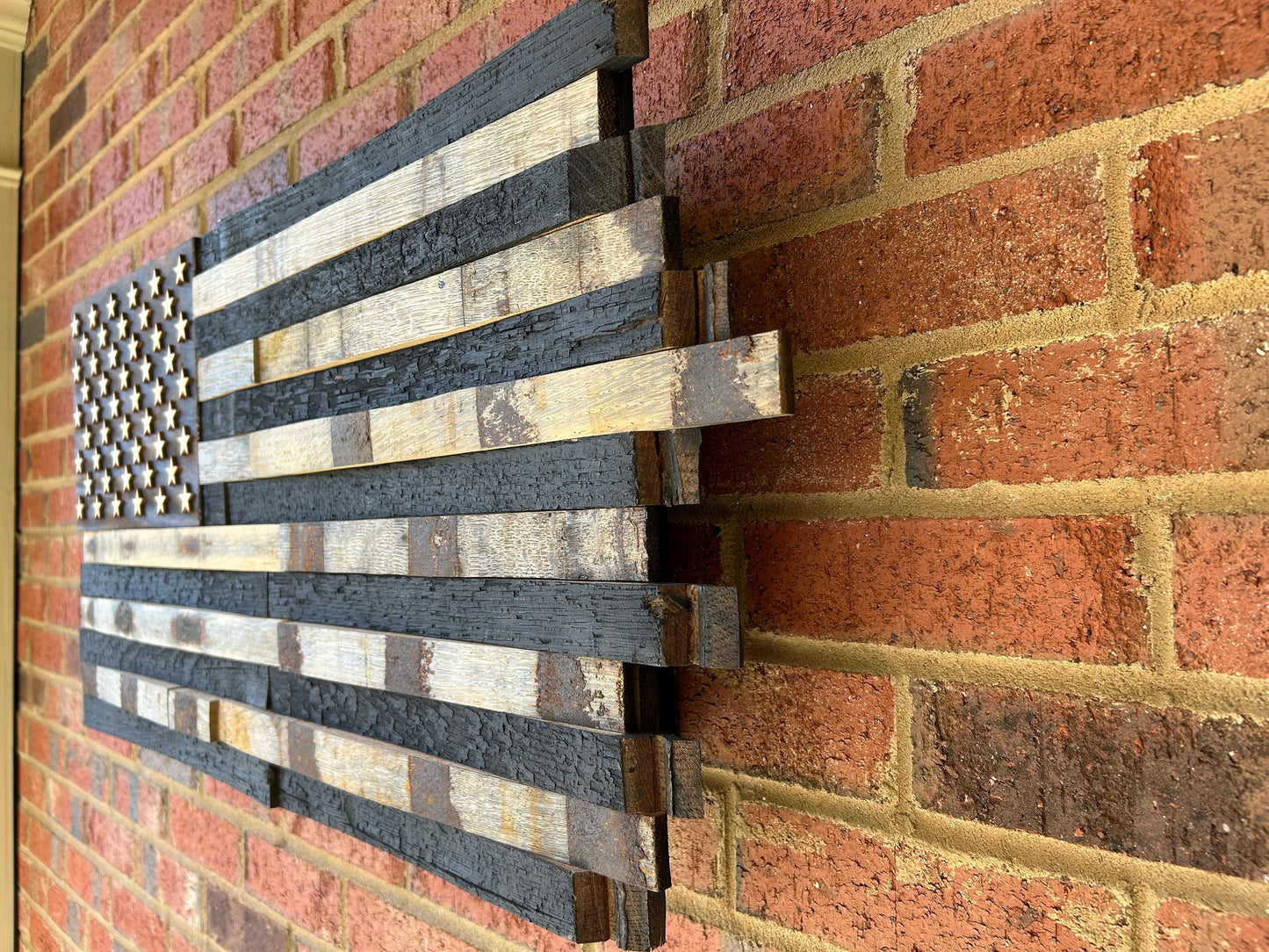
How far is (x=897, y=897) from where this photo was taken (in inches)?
20.7

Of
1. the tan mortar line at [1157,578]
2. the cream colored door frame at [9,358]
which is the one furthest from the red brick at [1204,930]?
the cream colored door frame at [9,358]

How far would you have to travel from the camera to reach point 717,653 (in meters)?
0.49

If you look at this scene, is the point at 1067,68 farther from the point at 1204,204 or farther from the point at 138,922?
the point at 138,922

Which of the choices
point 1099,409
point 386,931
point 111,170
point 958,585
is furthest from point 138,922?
point 1099,409

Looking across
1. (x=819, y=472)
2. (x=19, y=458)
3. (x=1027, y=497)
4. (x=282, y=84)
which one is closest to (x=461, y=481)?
(x=819, y=472)

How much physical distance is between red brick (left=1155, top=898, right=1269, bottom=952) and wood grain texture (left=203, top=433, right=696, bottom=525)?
319 mm

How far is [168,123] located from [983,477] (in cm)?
123

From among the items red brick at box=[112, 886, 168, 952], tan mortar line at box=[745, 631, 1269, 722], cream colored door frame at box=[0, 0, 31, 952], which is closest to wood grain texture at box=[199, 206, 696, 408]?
tan mortar line at box=[745, 631, 1269, 722]

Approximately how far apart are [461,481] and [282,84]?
65 centimetres

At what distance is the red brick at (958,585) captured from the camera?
1.46 feet

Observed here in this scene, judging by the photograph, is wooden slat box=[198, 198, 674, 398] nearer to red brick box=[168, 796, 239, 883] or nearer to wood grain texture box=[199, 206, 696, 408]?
wood grain texture box=[199, 206, 696, 408]

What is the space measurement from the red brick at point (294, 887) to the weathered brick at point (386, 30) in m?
0.85

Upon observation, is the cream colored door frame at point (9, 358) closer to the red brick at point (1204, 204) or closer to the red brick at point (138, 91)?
the red brick at point (138, 91)

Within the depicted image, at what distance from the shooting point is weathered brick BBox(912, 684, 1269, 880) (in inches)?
16.0
